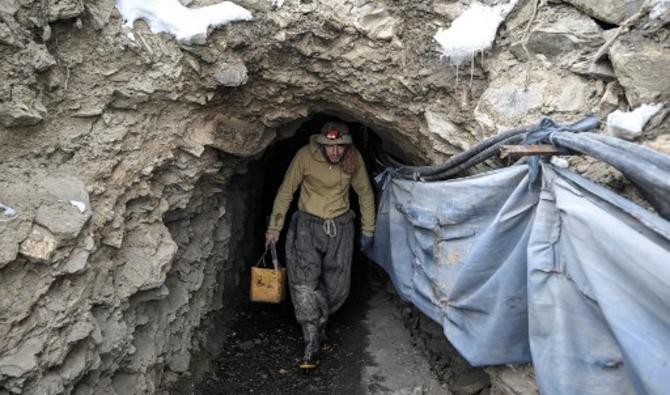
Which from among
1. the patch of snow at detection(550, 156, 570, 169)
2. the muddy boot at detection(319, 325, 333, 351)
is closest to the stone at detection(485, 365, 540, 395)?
the patch of snow at detection(550, 156, 570, 169)

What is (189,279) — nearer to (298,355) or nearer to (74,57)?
(298,355)

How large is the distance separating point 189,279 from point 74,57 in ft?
6.73

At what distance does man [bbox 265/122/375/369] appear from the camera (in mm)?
5078

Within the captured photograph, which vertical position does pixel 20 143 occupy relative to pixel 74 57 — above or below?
below

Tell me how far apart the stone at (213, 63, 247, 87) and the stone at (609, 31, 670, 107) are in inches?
98.1

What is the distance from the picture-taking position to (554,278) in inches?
101

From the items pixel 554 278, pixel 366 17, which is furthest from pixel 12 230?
pixel 554 278

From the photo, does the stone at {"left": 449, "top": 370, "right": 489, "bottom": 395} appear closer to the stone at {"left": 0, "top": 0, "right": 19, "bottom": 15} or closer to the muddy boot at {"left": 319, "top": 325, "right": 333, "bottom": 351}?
the muddy boot at {"left": 319, "top": 325, "right": 333, "bottom": 351}

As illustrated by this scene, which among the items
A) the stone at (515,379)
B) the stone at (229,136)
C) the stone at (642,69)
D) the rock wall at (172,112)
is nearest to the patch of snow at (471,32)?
the rock wall at (172,112)

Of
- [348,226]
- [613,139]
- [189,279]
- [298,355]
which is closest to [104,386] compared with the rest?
[189,279]

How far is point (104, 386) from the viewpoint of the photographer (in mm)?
3168

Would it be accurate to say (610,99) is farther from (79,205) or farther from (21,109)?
(21,109)

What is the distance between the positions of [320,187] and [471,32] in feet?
7.42

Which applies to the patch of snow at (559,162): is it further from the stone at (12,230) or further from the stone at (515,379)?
the stone at (12,230)
